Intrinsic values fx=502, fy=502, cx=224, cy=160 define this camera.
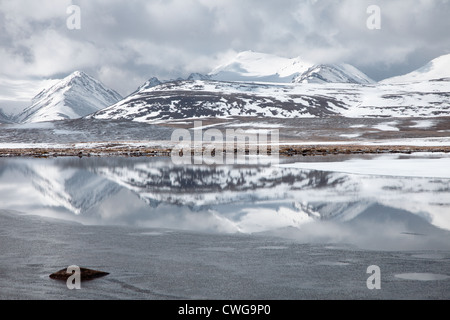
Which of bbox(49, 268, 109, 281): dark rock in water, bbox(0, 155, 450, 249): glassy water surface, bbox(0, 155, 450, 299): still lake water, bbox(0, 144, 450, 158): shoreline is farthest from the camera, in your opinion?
bbox(0, 144, 450, 158): shoreline

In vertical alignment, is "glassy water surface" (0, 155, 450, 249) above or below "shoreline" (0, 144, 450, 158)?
below

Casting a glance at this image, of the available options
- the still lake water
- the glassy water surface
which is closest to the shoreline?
the glassy water surface

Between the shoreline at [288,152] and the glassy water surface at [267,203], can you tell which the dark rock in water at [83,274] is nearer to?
the glassy water surface at [267,203]

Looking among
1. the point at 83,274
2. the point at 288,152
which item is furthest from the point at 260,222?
the point at 288,152

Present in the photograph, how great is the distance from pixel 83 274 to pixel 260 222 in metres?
8.02

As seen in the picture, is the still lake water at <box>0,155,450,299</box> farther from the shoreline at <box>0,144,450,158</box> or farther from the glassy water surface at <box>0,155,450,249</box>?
the shoreline at <box>0,144,450,158</box>

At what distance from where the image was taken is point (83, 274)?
11.1 m

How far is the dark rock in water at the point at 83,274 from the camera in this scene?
431 inches

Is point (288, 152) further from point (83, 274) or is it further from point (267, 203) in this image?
point (83, 274)

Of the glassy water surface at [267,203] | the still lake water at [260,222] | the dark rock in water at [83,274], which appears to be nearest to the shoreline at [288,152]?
the glassy water surface at [267,203]

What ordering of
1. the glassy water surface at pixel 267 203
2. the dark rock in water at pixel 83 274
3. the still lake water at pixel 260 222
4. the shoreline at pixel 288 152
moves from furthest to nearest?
the shoreline at pixel 288 152, the glassy water surface at pixel 267 203, the still lake water at pixel 260 222, the dark rock in water at pixel 83 274

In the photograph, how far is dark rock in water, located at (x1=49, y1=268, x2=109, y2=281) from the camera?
10938mm

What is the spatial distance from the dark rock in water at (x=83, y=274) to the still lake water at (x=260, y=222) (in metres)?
0.38

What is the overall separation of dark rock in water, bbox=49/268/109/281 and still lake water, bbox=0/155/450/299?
0.38 m
